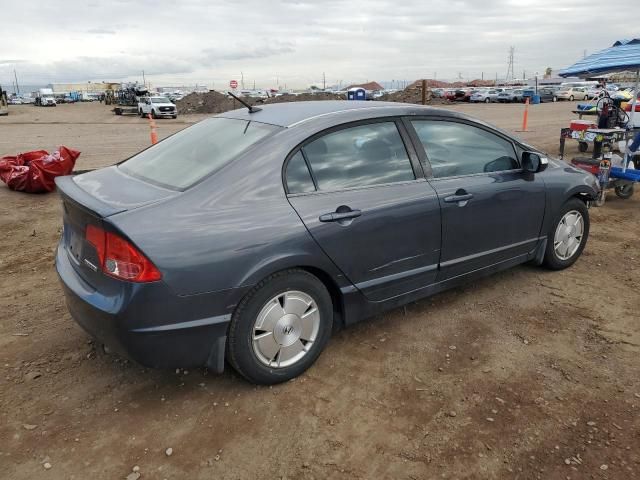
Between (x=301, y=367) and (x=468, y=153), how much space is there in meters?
2.04

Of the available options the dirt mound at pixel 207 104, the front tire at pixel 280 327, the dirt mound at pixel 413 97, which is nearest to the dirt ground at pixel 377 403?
the front tire at pixel 280 327

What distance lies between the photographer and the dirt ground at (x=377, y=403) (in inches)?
97.3

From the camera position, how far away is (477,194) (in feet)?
12.2

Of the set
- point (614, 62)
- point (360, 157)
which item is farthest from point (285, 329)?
point (614, 62)

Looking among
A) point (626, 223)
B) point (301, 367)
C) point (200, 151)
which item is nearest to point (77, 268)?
point (200, 151)

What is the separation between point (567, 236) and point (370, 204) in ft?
8.06

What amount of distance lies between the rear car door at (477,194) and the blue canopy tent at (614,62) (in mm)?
4579

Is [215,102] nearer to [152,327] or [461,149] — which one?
[461,149]

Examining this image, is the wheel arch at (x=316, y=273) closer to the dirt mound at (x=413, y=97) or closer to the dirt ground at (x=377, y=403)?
the dirt ground at (x=377, y=403)

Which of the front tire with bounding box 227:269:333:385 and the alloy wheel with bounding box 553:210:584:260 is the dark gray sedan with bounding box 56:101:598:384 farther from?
the alloy wheel with bounding box 553:210:584:260

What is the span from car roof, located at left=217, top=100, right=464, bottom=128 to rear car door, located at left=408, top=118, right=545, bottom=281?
0.41 ft

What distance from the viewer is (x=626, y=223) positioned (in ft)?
21.3

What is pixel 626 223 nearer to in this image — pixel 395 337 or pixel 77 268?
pixel 395 337

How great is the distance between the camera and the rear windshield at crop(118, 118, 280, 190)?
2.99 m
